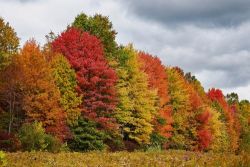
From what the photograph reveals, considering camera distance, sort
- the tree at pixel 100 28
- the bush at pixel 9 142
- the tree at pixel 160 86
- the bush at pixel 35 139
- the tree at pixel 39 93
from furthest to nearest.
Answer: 1. the tree at pixel 160 86
2. the tree at pixel 100 28
3. the tree at pixel 39 93
4. the bush at pixel 35 139
5. the bush at pixel 9 142

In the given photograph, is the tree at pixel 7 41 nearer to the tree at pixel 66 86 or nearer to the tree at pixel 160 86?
the tree at pixel 66 86

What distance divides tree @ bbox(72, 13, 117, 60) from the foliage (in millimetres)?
11808

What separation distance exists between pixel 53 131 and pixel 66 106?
3.95m

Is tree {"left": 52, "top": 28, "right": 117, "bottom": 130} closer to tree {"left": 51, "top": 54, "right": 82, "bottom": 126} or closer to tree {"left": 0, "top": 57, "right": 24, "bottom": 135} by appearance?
tree {"left": 51, "top": 54, "right": 82, "bottom": 126}

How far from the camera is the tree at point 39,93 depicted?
149ft

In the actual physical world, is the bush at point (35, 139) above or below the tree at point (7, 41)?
below

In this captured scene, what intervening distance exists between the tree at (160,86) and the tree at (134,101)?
4.36m

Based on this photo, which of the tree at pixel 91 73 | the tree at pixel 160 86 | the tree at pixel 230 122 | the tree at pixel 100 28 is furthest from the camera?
the tree at pixel 230 122

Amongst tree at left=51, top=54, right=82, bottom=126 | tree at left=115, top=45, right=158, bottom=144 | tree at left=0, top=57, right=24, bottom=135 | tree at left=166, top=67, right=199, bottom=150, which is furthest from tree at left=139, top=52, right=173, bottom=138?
tree at left=0, top=57, right=24, bottom=135

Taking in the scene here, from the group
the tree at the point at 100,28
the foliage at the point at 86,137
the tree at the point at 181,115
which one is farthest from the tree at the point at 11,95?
the tree at the point at 181,115

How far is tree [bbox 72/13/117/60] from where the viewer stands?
203 ft

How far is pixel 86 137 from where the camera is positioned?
51750 mm

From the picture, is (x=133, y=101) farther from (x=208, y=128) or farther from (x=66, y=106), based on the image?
(x=208, y=128)

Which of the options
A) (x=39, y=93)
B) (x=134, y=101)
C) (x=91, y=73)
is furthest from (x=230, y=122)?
(x=39, y=93)
